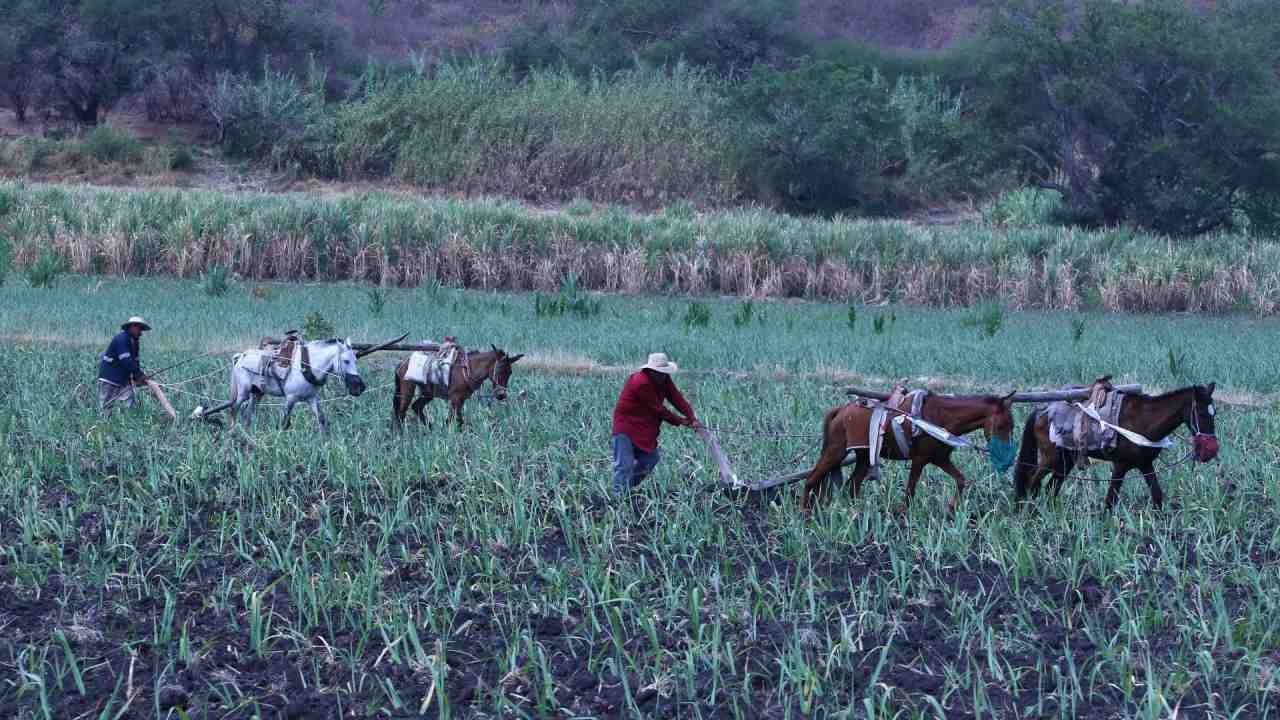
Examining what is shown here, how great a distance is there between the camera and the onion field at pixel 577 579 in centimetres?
681

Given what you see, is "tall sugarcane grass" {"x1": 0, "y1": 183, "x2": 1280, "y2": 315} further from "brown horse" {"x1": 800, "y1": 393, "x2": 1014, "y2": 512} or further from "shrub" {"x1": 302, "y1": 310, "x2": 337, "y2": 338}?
"brown horse" {"x1": 800, "y1": 393, "x2": 1014, "y2": 512}

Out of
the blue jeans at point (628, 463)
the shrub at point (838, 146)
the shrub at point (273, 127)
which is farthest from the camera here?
the shrub at point (273, 127)

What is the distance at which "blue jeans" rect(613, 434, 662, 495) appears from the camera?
10305mm

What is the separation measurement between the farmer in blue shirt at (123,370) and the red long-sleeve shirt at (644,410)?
4.88m

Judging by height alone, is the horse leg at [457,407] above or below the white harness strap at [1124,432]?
below

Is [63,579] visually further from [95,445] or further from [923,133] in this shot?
[923,133]

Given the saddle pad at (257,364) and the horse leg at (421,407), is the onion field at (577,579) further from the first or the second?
the saddle pad at (257,364)

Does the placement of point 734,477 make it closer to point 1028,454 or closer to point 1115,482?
point 1028,454

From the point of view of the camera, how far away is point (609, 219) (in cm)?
A: 3250

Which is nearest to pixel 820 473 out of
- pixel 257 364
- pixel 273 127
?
pixel 257 364

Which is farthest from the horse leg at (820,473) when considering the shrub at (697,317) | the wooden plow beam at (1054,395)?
the shrub at (697,317)

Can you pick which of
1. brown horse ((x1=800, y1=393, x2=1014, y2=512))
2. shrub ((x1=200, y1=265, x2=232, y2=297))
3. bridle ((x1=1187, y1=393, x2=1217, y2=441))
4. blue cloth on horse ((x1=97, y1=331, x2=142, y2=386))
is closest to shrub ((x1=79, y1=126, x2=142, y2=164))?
shrub ((x1=200, y1=265, x2=232, y2=297))

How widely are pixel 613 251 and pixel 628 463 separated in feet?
70.0

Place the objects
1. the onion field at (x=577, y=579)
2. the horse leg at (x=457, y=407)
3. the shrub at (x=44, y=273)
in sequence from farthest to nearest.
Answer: the shrub at (x=44, y=273), the horse leg at (x=457, y=407), the onion field at (x=577, y=579)
